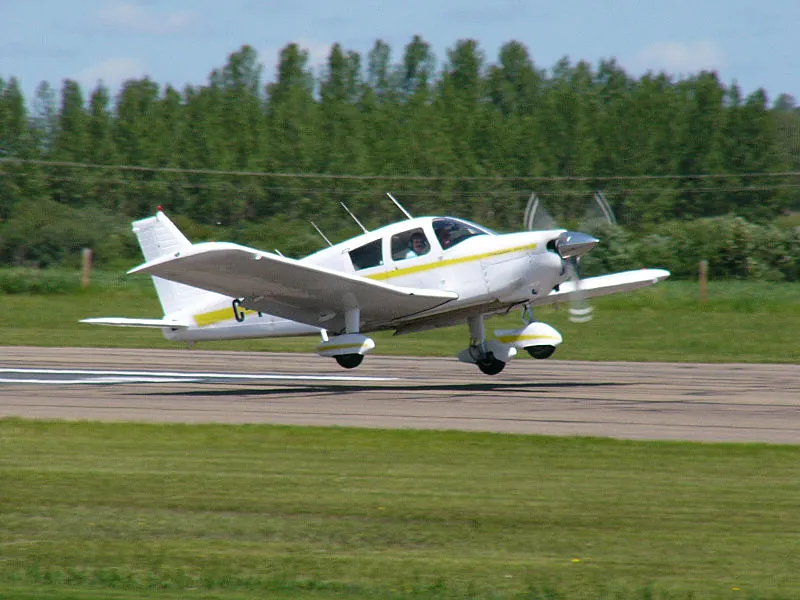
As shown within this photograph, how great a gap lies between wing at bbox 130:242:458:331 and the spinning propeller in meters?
1.73

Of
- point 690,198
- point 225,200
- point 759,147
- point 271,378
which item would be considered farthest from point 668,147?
point 271,378

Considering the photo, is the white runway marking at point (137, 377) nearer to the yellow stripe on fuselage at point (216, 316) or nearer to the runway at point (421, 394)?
the runway at point (421, 394)

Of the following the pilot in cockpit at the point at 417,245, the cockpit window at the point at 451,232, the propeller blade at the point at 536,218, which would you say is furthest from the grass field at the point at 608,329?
the pilot in cockpit at the point at 417,245

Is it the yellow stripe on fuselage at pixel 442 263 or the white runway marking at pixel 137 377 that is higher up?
the yellow stripe on fuselage at pixel 442 263

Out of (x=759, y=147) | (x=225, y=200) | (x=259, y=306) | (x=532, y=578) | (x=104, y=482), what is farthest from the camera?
(x=759, y=147)

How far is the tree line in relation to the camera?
6253cm

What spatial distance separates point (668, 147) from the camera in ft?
273

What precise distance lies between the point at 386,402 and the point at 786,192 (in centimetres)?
6486

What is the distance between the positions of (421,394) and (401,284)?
2.17 m

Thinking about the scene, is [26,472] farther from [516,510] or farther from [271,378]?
[271,378]

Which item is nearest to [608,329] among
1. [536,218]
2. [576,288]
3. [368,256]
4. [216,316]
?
[576,288]

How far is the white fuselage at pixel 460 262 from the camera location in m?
17.2

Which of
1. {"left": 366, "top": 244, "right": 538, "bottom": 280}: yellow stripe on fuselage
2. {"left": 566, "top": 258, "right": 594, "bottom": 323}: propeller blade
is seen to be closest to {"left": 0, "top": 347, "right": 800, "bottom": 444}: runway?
{"left": 566, "top": 258, "right": 594, "bottom": 323}: propeller blade

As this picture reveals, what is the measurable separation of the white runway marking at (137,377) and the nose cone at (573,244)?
3.88m
